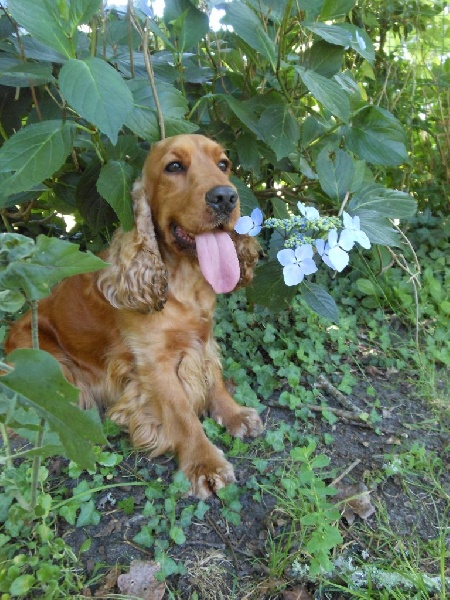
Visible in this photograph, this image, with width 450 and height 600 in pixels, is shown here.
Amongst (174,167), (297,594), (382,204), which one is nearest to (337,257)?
(382,204)

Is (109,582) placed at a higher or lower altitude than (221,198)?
lower

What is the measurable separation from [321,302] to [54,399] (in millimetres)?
1317

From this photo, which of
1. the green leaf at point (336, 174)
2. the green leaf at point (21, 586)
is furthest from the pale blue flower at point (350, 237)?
the green leaf at point (21, 586)

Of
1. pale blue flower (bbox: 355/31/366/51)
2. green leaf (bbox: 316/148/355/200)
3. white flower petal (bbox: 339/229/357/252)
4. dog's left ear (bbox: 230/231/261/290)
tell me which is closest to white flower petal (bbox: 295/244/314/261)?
white flower petal (bbox: 339/229/357/252)

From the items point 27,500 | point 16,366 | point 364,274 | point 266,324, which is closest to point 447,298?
point 364,274

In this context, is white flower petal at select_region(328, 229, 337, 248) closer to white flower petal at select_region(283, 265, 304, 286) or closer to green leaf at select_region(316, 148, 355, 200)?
white flower petal at select_region(283, 265, 304, 286)

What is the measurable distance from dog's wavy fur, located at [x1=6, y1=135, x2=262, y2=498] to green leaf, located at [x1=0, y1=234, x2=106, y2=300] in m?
1.03

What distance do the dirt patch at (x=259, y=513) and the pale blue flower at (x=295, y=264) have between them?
2.27 ft

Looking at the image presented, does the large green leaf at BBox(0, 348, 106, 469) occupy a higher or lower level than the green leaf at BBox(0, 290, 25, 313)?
lower

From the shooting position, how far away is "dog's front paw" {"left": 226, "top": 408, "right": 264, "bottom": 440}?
7.64ft

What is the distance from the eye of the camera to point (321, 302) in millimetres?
2197

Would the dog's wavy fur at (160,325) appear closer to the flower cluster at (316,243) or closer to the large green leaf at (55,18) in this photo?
the flower cluster at (316,243)

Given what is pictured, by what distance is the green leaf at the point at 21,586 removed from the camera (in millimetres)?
1463

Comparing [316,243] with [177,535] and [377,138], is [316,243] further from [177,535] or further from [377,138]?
[177,535]
